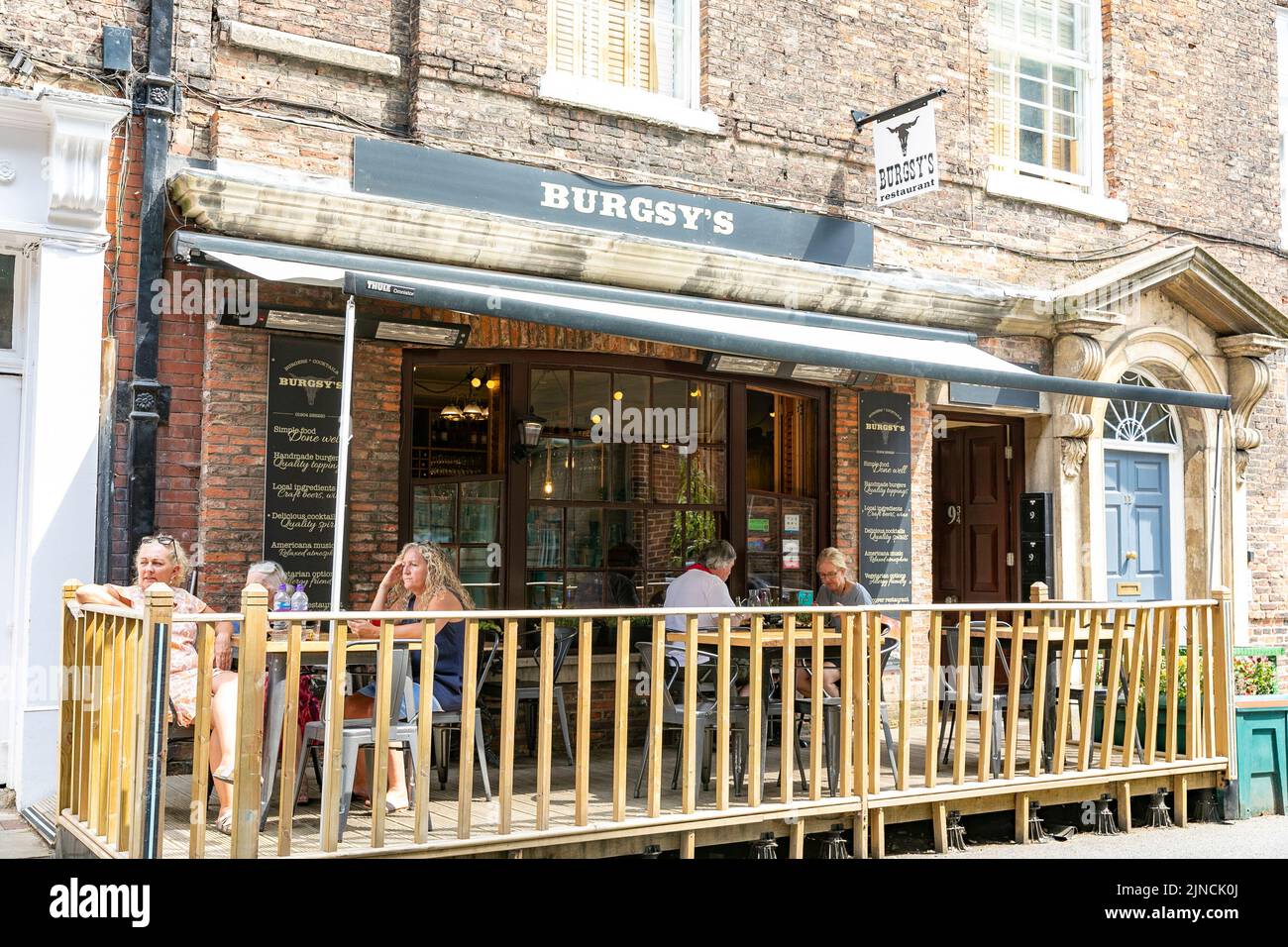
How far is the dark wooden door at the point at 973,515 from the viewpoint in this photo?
1116cm

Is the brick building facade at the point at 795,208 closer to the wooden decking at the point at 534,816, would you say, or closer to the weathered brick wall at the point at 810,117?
the weathered brick wall at the point at 810,117

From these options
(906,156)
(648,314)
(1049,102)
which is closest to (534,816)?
(648,314)

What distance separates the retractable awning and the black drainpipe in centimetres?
18

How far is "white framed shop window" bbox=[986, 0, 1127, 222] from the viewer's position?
436 inches

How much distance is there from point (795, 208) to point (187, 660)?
18.2 ft

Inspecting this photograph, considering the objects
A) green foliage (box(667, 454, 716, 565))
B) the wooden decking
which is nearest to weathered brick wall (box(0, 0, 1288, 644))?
green foliage (box(667, 454, 716, 565))

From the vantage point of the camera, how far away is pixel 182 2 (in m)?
7.41

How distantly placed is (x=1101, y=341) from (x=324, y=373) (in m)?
6.43

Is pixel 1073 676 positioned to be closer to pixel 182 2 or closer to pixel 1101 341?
pixel 1101 341

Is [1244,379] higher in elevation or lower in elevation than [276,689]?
higher

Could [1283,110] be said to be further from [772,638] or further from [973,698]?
[772,638]

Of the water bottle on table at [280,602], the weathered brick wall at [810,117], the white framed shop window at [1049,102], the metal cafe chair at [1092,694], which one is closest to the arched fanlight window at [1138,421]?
the weathered brick wall at [810,117]

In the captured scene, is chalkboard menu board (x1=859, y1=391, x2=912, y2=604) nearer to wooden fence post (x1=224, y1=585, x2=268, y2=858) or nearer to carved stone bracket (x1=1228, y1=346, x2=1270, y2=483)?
carved stone bracket (x1=1228, y1=346, x2=1270, y2=483)

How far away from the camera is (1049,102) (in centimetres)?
1141
